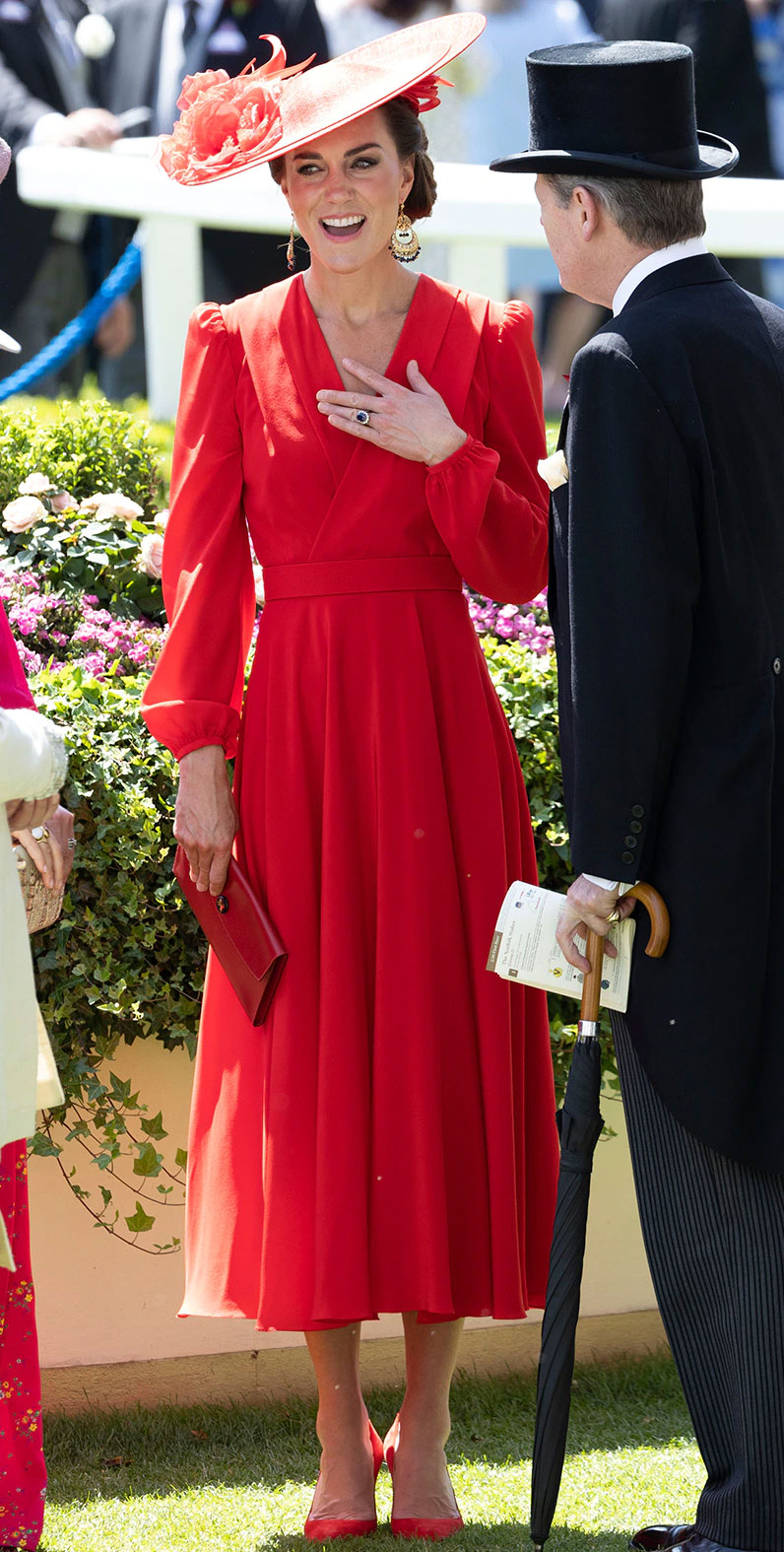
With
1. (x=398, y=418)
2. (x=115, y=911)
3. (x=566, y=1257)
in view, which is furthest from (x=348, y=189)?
A: (x=566, y=1257)

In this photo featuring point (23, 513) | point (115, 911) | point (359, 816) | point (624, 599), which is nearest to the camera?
point (624, 599)

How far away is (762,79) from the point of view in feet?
19.1

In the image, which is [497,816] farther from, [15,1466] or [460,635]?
[15,1466]

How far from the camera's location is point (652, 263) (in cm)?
257

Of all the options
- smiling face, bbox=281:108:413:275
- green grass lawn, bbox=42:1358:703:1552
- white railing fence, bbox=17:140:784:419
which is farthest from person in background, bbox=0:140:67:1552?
white railing fence, bbox=17:140:784:419

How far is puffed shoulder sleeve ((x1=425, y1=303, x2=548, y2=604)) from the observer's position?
292 centimetres

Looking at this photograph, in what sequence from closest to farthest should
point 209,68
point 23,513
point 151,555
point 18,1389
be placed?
point 18,1389 → point 151,555 → point 23,513 → point 209,68

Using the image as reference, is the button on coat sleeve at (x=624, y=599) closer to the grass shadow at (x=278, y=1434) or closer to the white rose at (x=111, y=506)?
the grass shadow at (x=278, y=1434)

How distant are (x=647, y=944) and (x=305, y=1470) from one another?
4.99ft

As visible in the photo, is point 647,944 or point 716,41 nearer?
point 647,944

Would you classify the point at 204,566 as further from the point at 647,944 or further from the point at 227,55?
the point at 227,55

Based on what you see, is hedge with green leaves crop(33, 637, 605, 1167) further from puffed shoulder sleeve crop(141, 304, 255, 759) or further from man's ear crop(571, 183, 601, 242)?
man's ear crop(571, 183, 601, 242)

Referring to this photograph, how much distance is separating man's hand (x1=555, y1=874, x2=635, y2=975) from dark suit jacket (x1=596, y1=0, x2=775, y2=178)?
4.02 m

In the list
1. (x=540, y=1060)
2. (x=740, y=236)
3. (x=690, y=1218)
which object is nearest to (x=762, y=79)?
(x=740, y=236)
